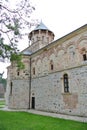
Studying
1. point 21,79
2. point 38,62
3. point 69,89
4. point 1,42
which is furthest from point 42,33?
point 1,42

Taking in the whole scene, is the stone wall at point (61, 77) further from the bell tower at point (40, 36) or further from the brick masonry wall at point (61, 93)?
the bell tower at point (40, 36)

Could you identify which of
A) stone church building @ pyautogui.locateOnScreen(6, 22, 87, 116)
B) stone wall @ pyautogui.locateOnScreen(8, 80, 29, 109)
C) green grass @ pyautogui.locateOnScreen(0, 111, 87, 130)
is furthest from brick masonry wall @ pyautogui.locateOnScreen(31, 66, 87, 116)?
green grass @ pyautogui.locateOnScreen(0, 111, 87, 130)

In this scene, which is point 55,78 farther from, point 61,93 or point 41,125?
point 41,125

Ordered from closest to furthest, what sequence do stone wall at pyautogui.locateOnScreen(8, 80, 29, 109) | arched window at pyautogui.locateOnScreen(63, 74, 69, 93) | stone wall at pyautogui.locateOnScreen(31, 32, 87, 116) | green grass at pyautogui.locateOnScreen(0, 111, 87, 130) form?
green grass at pyautogui.locateOnScreen(0, 111, 87, 130)
stone wall at pyautogui.locateOnScreen(31, 32, 87, 116)
arched window at pyautogui.locateOnScreen(63, 74, 69, 93)
stone wall at pyautogui.locateOnScreen(8, 80, 29, 109)

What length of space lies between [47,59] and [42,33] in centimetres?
783

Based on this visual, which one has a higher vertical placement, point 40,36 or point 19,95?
point 40,36

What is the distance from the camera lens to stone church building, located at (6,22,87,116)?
1358cm

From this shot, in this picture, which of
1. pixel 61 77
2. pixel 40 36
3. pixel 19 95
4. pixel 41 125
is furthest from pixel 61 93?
pixel 40 36

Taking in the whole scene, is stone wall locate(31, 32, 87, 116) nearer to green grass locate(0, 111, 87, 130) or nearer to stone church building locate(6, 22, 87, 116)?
stone church building locate(6, 22, 87, 116)

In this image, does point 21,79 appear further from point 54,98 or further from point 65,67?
point 65,67

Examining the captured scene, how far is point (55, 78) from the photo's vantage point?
16.5m

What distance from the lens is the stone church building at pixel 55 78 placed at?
44.5 feet

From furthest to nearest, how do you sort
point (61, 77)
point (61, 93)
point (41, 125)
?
point (61, 77) < point (61, 93) < point (41, 125)

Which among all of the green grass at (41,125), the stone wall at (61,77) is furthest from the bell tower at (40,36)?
the green grass at (41,125)
